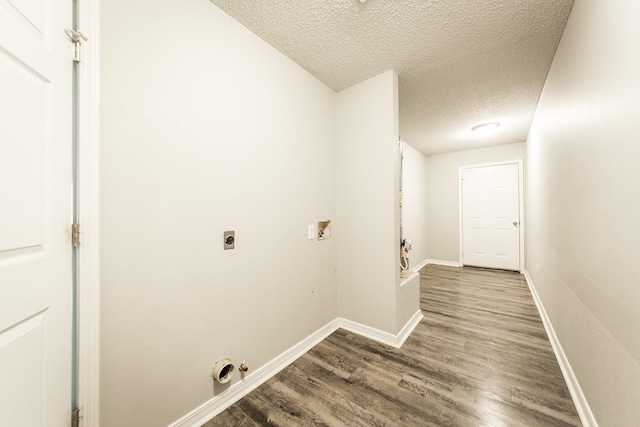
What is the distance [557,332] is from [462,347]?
78 cm

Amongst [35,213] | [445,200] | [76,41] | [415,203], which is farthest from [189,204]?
[445,200]

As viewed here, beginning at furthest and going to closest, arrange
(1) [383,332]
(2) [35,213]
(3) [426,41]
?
(1) [383,332], (3) [426,41], (2) [35,213]

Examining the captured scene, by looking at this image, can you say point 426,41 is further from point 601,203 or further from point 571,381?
point 571,381

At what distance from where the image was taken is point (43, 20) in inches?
32.0

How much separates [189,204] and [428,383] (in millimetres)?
1999

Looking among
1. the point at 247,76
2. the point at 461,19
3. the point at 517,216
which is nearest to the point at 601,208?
the point at 461,19

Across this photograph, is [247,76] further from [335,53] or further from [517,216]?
[517,216]

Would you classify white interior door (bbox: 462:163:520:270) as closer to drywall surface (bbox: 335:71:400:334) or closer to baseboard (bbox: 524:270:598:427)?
baseboard (bbox: 524:270:598:427)

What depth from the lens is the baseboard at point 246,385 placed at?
1.33m

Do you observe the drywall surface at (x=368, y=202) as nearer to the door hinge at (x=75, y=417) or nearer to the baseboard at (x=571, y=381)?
the baseboard at (x=571, y=381)

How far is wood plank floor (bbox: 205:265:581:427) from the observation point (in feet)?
4.50

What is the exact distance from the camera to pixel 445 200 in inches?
209

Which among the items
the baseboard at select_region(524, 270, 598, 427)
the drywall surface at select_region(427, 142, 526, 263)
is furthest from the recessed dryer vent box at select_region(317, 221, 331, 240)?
the drywall surface at select_region(427, 142, 526, 263)

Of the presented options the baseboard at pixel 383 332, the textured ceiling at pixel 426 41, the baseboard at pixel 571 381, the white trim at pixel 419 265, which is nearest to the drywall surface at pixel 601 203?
the baseboard at pixel 571 381
